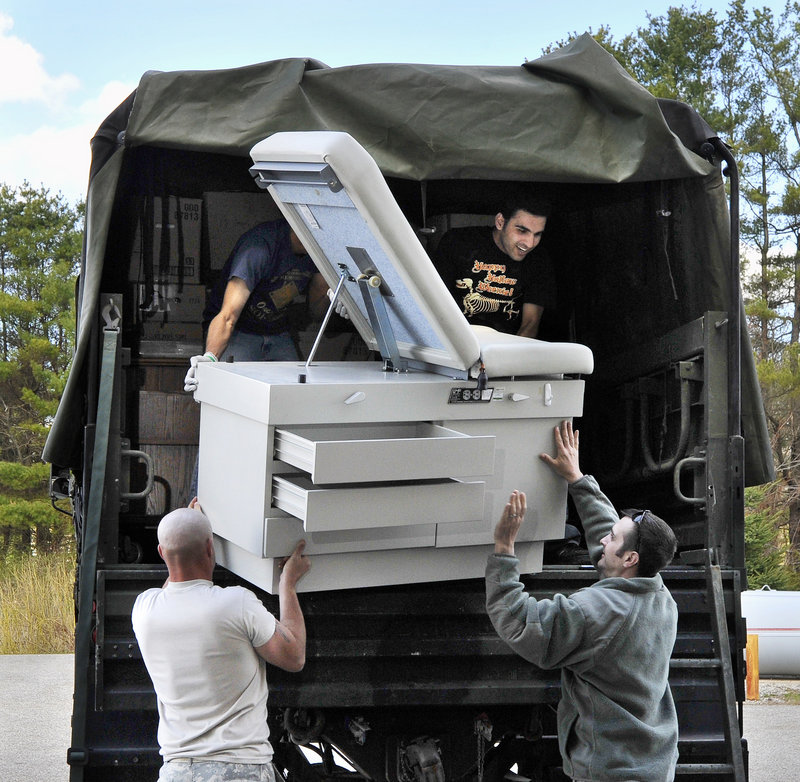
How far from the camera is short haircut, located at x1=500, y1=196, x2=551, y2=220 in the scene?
4.54 meters

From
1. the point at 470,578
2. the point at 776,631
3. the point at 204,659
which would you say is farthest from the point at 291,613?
the point at 776,631

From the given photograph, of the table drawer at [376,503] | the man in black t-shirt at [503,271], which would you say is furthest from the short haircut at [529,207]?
the table drawer at [376,503]

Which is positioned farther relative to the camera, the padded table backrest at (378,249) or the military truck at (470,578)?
the military truck at (470,578)

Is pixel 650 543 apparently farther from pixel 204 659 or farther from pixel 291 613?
pixel 204 659

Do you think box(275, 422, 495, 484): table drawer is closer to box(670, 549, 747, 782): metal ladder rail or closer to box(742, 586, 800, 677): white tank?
box(670, 549, 747, 782): metal ladder rail

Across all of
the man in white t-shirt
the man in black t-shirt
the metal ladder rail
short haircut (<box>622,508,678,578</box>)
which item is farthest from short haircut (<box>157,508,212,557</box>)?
the man in black t-shirt

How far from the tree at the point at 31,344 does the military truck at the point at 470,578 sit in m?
12.3

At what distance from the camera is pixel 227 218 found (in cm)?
512

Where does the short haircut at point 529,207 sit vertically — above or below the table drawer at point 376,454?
above

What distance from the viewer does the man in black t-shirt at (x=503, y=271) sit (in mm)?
4531

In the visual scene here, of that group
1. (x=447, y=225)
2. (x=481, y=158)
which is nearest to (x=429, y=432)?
(x=481, y=158)

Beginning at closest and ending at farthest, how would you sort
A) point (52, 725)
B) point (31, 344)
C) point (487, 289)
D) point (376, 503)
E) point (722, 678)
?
point (376, 503)
point (722, 678)
point (487, 289)
point (52, 725)
point (31, 344)

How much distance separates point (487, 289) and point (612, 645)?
75.0 inches

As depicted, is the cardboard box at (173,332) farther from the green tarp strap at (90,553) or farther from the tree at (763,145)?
the tree at (763,145)
